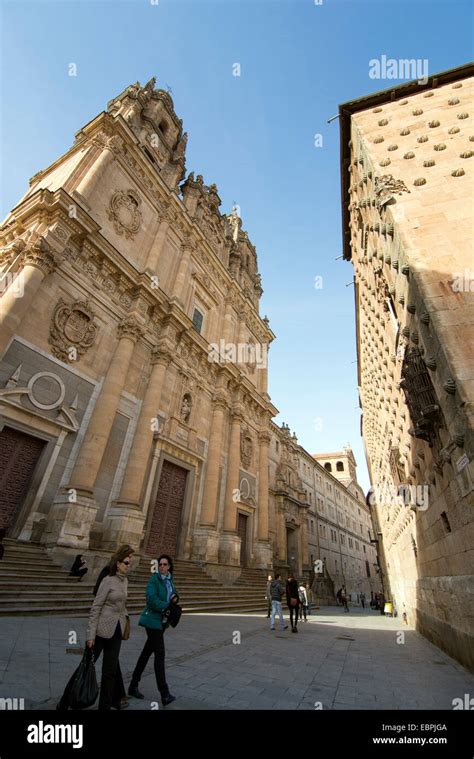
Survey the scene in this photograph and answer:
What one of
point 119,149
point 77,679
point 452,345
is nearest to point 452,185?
point 452,345

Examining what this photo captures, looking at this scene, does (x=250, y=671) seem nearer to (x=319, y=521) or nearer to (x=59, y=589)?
(x=59, y=589)

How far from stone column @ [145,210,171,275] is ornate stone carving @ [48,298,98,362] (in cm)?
445

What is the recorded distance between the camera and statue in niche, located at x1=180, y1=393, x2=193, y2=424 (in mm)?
18219

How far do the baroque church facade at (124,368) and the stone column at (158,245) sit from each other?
3.3 inches

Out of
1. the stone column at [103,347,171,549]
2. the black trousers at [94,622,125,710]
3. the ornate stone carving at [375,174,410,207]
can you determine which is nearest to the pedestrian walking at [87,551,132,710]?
Result: the black trousers at [94,622,125,710]

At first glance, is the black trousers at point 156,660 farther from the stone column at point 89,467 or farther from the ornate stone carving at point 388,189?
the ornate stone carving at point 388,189

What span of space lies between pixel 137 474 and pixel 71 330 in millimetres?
6201

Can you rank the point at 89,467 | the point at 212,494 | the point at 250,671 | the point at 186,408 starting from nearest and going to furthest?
the point at 250,671 < the point at 89,467 < the point at 212,494 < the point at 186,408

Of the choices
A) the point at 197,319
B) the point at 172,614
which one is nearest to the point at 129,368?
the point at 197,319

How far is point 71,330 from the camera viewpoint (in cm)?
1318

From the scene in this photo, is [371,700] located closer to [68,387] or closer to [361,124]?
[68,387]

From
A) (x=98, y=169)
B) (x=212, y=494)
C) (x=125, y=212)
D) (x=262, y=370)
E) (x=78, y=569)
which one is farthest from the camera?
(x=262, y=370)
